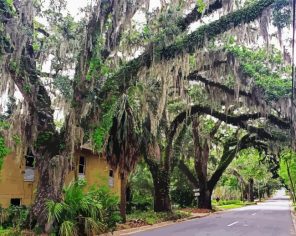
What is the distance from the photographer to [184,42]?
50.1 ft

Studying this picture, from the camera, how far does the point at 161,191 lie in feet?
87.3

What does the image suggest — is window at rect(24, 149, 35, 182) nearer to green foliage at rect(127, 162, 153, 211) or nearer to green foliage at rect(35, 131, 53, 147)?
green foliage at rect(35, 131, 53, 147)

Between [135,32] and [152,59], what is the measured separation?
2.37 metres

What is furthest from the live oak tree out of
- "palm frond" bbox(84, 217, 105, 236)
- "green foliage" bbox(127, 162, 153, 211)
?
"green foliage" bbox(127, 162, 153, 211)

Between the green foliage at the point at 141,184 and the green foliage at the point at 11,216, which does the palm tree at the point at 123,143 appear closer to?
the green foliage at the point at 11,216

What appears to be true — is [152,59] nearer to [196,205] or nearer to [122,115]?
[122,115]

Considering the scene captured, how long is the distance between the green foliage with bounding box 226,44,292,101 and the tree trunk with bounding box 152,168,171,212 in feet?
31.0

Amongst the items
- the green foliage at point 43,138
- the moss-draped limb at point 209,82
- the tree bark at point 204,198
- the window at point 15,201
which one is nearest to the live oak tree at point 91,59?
the green foliage at point 43,138

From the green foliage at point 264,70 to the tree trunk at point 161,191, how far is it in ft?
31.0

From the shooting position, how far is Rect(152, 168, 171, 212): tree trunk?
26438 millimetres

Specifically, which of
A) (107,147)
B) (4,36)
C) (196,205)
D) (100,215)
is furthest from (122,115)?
(196,205)

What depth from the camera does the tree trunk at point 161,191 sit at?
26438 mm

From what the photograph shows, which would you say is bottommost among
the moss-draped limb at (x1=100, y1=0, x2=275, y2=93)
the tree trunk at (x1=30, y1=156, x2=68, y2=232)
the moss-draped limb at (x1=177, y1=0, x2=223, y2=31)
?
the tree trunk at (x1=30, y1=156, x2=68, y2=232)

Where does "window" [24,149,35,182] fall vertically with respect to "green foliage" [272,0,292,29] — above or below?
below
